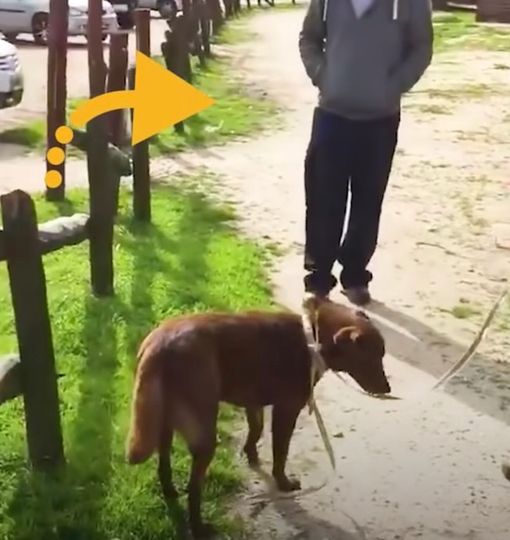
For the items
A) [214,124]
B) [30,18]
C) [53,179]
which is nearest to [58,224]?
[53,179]

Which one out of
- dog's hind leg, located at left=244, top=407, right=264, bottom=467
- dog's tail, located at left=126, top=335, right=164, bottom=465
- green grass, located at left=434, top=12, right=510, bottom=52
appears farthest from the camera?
green grass, located at left=434, top=12, right=510, bottom=52

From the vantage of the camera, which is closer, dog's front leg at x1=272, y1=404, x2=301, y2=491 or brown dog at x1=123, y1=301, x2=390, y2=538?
brown dog at x1=123, y1=301, x2=390, y2=538

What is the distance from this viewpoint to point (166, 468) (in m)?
4.17

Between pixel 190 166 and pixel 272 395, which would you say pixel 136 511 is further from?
pixel 190 166

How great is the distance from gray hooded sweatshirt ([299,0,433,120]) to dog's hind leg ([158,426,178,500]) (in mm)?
2359

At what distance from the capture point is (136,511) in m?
4.12

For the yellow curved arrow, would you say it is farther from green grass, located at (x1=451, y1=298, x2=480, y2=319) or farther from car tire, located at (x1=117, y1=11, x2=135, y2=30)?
car tire, located at (x1=117, y1=11, x2=135, y2=30)

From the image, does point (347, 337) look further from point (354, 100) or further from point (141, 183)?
point (141, 183)

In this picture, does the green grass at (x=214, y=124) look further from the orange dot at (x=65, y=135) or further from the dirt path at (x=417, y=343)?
the orange dot at (x=65, y=135)

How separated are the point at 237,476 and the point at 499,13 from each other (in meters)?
25.0

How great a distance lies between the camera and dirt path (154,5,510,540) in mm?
4309

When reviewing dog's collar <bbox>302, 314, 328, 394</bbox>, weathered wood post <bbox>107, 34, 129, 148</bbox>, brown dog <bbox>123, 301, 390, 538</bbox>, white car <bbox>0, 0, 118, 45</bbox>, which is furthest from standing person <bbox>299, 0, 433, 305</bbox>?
white car <bbox>0, 0, 118, 45</bbox>

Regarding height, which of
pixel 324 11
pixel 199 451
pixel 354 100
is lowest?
pixel 199 451

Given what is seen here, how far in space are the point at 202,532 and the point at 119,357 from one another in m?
1.84
